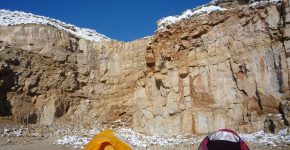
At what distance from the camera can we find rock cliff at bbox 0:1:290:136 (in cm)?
2128

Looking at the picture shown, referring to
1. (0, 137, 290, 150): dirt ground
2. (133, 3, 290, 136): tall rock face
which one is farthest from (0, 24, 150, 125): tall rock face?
(0, 137, 290, 150): dirt ground

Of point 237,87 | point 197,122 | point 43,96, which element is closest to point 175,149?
point 197,122

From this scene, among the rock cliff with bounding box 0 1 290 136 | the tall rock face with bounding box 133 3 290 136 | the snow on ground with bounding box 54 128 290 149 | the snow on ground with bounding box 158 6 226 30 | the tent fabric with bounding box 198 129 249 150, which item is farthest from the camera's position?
the snow on ground with bounding box 158 6 226 30

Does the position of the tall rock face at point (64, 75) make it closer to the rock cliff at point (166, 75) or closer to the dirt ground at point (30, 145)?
the rock cliff at point (166, 75)

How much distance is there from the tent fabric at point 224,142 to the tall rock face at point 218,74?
1176 centimetres

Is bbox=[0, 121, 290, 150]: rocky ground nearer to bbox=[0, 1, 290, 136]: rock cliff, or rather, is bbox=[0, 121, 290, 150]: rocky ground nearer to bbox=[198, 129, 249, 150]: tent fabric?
bbox=[0, 1, 290, 136]: rock cliff

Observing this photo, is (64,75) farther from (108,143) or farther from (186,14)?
(108,143)

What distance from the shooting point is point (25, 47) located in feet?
93.7

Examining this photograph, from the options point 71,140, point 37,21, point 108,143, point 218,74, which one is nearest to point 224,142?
point 108,143

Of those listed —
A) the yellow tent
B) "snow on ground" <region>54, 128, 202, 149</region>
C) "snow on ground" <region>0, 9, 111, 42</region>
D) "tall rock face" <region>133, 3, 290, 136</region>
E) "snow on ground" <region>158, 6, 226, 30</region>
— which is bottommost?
"snow on ground" <region>54, 128, 202, 149</region>

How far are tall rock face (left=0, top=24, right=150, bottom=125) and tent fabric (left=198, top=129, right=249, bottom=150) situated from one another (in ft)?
66.9

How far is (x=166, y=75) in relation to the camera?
2652cm

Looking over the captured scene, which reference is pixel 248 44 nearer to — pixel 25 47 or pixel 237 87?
pixel 237 87

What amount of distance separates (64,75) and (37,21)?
6290 mm
